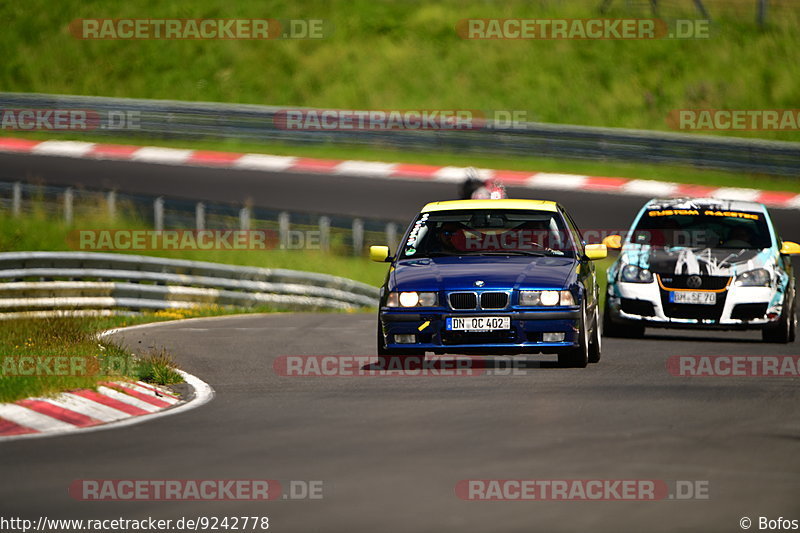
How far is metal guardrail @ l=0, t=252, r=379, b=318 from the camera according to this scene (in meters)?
22.0

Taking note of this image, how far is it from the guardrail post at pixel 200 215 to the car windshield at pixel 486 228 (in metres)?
12.1

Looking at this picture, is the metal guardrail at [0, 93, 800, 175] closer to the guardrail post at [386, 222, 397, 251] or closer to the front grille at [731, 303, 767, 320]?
the guardrail post at [386, 222, 397, 251]

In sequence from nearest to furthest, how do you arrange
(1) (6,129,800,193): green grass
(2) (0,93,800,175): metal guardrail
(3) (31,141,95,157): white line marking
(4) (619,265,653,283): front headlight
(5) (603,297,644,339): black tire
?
1. (4) (619,265,653,283): front headlight
2. (5) (603,297,644,339): black tire
3. (1) (6,129,800,193): green grass
4. (2) (0,93,800,175): metal guardrail
5. (3) (31,141,95,157): white line marking

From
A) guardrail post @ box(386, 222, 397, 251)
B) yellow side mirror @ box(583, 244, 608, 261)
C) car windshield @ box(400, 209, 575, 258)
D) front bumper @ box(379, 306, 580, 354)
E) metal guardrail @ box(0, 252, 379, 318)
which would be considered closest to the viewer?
front bumper @ box(379, 306, 580, 354)

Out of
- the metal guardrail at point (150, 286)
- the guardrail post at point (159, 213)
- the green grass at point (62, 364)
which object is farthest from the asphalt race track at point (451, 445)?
the guardrail post at point (159, 213)

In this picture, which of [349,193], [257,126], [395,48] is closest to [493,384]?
[349,193]

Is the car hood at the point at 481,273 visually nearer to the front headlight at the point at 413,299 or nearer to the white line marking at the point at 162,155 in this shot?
the front headlight at the point at 413,299

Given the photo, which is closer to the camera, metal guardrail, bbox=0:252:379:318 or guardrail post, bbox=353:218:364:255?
metal guardrail, bbox=0:252:379:318

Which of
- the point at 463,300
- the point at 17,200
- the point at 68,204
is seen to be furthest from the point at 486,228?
the point at 17,200

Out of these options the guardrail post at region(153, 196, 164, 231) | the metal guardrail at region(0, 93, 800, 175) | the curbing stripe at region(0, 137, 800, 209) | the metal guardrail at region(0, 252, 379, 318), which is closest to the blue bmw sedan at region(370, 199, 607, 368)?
the metal guardrail at region(0, 252, 379, 318)

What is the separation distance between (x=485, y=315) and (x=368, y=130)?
22409 millimetres

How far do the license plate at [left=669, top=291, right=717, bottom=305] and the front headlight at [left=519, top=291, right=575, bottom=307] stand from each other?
3287mm

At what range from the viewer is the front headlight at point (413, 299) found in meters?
13.2

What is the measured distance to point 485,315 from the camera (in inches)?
517
